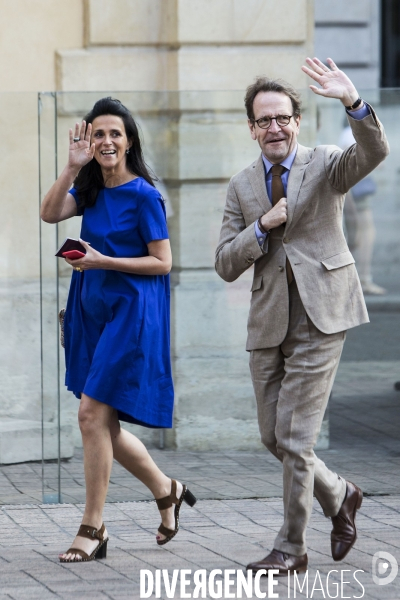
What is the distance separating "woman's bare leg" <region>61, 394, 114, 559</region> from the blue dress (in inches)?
2.3

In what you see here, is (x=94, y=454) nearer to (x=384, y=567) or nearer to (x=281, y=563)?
(x=281, y=563)

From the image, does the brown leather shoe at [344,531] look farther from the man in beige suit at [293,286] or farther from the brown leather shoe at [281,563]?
the brown leather shoe at [281,563]

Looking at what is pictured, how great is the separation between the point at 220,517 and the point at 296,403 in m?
1.32

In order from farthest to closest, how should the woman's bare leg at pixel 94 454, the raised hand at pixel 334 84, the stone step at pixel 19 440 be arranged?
1. the stone step at pixel 19 440
2. the woman's bare leg at pixel 94 454
3. the raised hand at pixel 334 84

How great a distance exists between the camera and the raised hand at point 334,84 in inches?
183

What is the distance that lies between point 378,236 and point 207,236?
1559 millimetres

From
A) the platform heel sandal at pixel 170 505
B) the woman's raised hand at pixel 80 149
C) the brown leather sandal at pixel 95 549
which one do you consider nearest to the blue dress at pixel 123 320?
the woman's raised hand at pixel 80 149

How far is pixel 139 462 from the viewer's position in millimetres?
5430

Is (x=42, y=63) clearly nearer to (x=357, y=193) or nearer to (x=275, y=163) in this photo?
(x=357, y=193)

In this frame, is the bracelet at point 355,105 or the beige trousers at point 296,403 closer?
the bracelet at point 355,105

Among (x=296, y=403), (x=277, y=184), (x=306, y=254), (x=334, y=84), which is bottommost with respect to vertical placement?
(x=296, y=403)

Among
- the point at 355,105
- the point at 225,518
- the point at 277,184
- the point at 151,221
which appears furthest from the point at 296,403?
the point at 225,518

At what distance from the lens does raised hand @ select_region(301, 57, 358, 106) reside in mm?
4637

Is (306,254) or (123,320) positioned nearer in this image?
(306,254)
